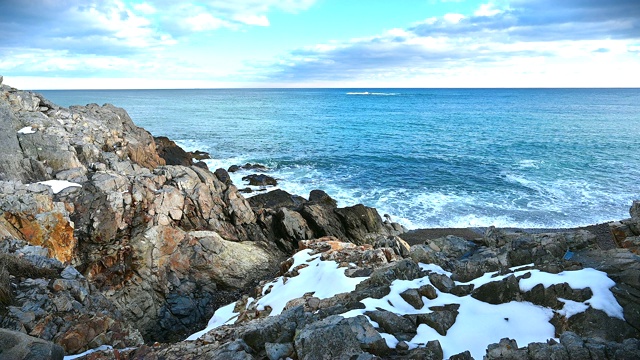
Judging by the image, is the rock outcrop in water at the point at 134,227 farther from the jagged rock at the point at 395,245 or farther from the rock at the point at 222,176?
the rock at the point at 222,176

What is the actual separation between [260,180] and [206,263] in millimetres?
21755

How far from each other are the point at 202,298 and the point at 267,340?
38.6 ft

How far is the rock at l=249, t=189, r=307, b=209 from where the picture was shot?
34.3 metres

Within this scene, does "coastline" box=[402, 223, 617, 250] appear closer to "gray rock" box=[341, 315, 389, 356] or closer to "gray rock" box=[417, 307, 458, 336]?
"gray rock" box=[417, 307, 458, 336]

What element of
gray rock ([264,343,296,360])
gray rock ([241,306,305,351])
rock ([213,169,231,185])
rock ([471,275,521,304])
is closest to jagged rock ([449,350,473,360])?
rock ([471,275,521,304])

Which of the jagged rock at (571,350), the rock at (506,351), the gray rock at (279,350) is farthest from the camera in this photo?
the gray rock at (279,350)

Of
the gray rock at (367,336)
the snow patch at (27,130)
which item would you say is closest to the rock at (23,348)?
the gray rock at (367,336)

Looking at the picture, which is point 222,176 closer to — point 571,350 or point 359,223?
point 359,223

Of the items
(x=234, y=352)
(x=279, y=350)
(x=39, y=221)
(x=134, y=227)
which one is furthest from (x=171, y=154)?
(x=279, y=350)

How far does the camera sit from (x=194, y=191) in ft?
81.4

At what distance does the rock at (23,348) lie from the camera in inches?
322

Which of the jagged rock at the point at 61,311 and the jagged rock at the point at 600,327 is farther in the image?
the jagged rock at the point at 61,311

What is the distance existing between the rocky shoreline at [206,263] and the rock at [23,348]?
1.2 inches

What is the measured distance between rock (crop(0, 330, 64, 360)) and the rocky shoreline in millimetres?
31
